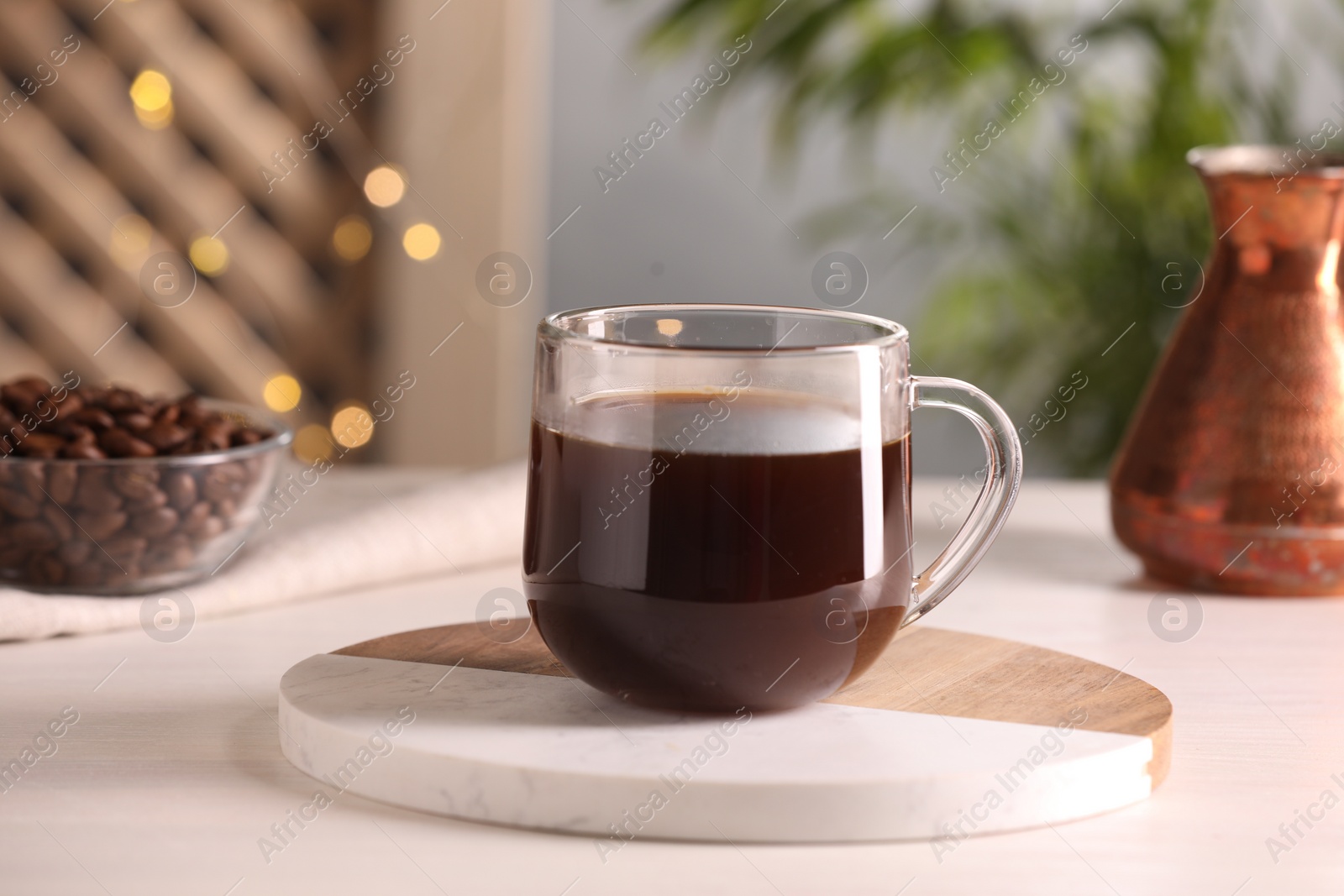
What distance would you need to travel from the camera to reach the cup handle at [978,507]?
545 mm

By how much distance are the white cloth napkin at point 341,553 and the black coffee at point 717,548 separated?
0.86 feet

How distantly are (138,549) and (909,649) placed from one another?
0.37m

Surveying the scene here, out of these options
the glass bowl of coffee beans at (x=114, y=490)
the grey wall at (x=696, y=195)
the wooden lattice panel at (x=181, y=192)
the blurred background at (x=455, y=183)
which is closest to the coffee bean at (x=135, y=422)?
the glass bowl of coffee beans at (x=114, y=490)

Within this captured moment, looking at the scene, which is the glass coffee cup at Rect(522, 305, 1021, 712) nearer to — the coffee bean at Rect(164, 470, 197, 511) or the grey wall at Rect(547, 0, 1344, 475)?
the coffee bean at Rect(164, 470, 197, 511)

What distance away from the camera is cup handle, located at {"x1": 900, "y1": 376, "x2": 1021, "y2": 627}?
→ 54 cm

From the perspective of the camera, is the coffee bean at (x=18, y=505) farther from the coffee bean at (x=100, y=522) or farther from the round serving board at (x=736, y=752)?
the round serving board at (x=736, y=752)

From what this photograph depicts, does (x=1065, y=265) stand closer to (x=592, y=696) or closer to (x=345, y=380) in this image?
(x=345, y=380)

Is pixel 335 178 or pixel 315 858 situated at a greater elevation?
pixel 335 178

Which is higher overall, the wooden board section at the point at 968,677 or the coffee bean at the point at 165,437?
the coffee bean at the point at 165,437

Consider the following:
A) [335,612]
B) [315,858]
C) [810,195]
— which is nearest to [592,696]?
[315,858]

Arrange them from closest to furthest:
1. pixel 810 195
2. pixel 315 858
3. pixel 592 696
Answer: pixel 315 858, pixel 592 696, pixel 810 195

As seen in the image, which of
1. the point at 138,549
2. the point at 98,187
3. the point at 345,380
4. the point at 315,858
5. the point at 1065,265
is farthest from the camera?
the point at 345,380

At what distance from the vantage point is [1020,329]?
5.18 ft

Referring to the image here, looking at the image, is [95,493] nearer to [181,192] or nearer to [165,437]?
[165,437]
